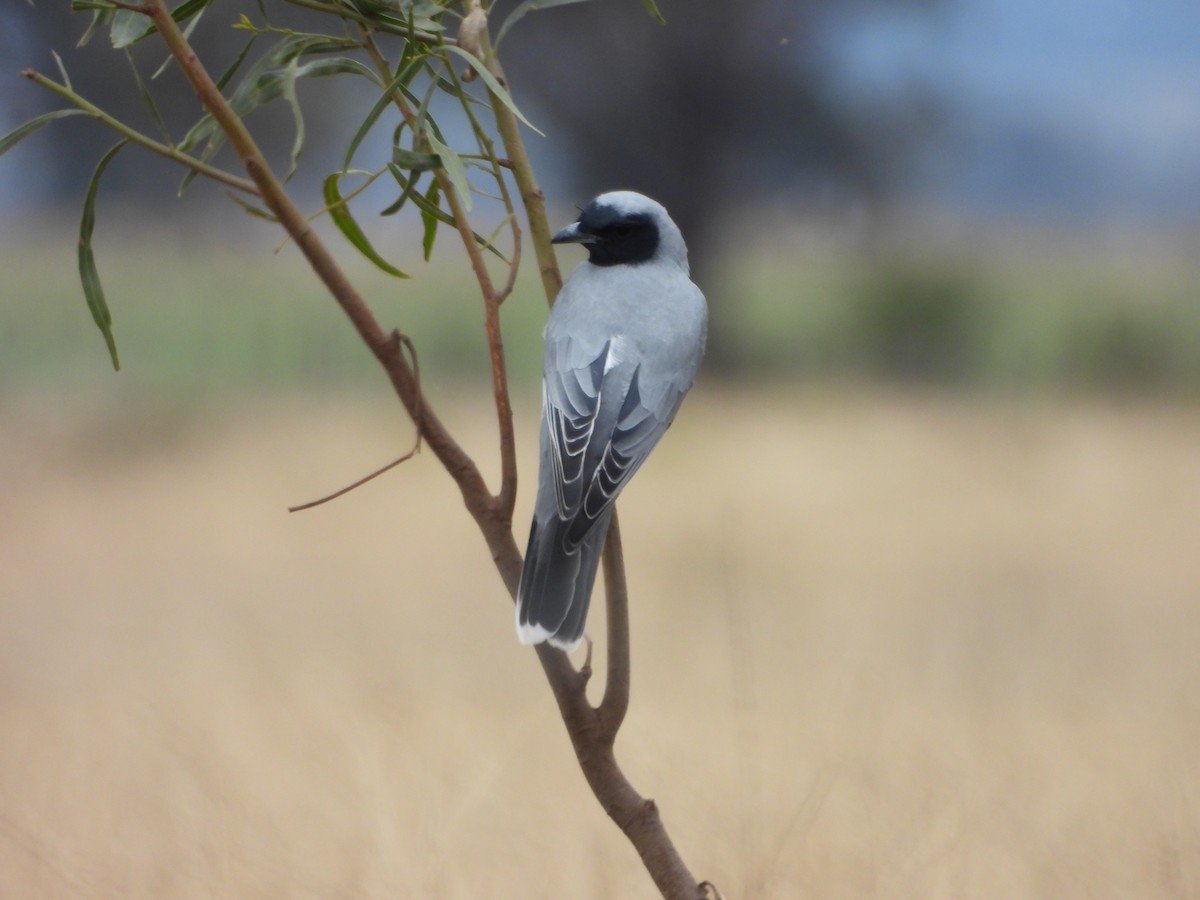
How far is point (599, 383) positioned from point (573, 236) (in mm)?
102

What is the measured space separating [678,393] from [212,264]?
1.74 metres

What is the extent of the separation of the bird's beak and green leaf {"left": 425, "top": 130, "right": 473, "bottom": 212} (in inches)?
4.5

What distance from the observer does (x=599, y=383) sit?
0.66 metres

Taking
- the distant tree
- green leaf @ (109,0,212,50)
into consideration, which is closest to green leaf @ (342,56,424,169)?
green leaf @ (109,0,212,50)

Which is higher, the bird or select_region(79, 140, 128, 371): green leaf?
select_region(79, 140, 128, 371): green leaf

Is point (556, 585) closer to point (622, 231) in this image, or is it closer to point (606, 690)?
point (606, 690)

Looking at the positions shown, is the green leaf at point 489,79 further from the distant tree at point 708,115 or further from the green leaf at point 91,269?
the distant tree at point 708,115

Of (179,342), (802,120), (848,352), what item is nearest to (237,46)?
(179,342)

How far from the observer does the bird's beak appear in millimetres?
690

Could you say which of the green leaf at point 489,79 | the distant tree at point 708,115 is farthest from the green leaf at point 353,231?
the distant tree at point 708,115

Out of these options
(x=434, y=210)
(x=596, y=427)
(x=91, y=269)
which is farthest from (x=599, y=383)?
(x=91, y=269)

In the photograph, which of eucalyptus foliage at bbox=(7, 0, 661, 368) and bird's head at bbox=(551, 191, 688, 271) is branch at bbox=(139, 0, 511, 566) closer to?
eucalyptus foliage at bbox=(7, 0, 661, 368)

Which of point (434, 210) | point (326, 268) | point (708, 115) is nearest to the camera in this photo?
point (326, 268)

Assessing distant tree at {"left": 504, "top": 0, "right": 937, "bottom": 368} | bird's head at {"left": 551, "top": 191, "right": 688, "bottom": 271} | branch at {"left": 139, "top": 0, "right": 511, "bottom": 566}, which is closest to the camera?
branch at {"left": 139, "top": 0, "right": 511, "bottom": 566}
